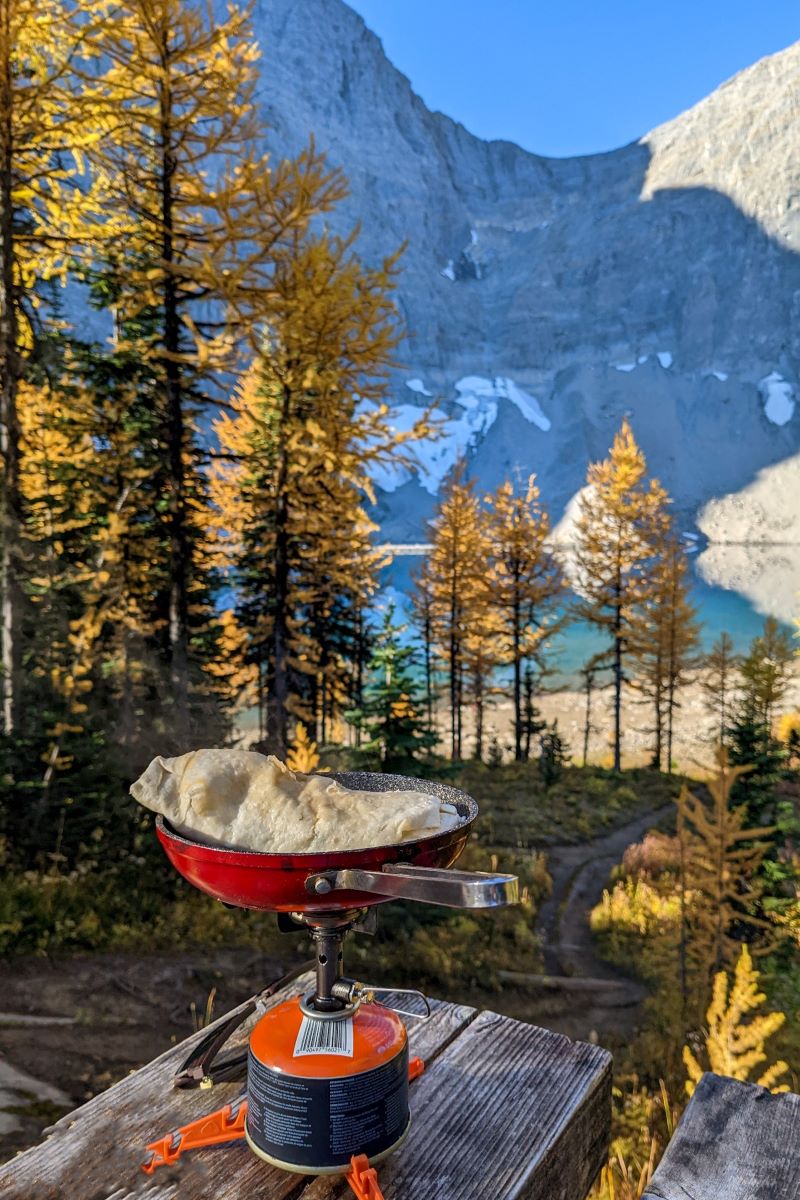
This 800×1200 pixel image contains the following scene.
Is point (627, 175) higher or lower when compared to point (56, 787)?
higher

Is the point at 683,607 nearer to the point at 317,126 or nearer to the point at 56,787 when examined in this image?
the point at 56,787

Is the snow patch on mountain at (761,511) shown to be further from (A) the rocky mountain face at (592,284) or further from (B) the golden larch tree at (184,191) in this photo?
(B) the golden larch tree at (184,191)

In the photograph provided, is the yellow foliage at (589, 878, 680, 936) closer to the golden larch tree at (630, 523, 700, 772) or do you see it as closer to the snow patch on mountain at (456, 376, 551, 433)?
the golden larch tree at (630, 523, 700, 772)

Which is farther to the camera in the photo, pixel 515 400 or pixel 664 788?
pixel 515 400

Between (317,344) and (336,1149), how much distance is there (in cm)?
917

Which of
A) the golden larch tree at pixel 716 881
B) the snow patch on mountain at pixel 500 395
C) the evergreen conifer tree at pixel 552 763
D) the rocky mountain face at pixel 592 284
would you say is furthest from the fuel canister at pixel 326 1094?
the snow patch on mountain at pixel 500 395

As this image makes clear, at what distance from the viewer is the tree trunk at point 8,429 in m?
7.56

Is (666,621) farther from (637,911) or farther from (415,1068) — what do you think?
(415,1068)

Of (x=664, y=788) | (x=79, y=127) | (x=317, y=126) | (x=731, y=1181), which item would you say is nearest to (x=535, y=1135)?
(x=731, y=1181)

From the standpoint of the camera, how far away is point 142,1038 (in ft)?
18.0

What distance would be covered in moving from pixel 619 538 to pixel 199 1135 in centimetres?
2348

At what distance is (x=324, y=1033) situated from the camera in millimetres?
1376

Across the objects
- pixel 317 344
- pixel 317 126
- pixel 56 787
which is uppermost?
pixel 317 126

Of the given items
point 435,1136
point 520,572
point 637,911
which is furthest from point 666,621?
point 435,1136
